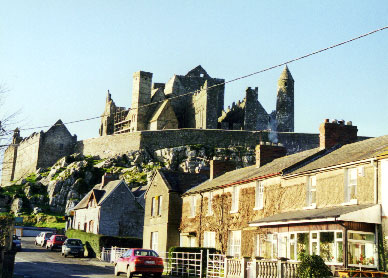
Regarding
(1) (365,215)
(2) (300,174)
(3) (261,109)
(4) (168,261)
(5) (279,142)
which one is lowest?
(4) (168,261)

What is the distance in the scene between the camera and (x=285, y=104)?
89.1m

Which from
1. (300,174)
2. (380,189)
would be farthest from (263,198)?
(380,189)

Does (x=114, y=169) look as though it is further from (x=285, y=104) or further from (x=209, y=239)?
(x=209, y=239)

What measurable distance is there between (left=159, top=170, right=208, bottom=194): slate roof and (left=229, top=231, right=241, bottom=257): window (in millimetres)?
8330

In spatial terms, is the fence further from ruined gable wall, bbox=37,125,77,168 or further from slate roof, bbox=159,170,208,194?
ruined gable wall, bbox=37,125,77,168

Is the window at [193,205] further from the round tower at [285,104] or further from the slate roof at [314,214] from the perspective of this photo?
the round tower at [285,104]

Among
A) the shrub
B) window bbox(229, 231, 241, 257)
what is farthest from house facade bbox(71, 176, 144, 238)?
the shrub

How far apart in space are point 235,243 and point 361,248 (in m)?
11.4

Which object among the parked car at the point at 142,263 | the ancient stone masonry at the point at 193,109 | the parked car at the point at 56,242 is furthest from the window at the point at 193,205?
the ancient stone masonry at the point at 193,109

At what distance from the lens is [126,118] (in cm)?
10225

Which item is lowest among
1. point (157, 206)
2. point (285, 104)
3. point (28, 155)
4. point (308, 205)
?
point (308, 205)

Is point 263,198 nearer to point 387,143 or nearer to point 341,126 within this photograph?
A: point 341,126

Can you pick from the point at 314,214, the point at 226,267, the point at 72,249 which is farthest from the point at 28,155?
the point at 314,214

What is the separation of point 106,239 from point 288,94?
169ft
